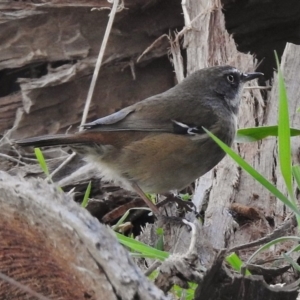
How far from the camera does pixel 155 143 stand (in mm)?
4090

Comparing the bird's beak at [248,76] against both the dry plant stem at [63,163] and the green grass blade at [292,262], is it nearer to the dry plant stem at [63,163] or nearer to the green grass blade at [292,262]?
the dry plant stem at [63,163]

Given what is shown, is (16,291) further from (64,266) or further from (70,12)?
(70,12)

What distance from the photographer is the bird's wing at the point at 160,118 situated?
407cm

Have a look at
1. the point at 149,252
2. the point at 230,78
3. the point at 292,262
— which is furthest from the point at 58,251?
the point at 230,78

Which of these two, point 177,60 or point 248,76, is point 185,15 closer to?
point 177,60

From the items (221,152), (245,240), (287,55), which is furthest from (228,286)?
(287,55)

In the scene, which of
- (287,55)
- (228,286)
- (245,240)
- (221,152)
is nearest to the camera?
(228,286)

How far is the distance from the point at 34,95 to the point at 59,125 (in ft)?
0.88

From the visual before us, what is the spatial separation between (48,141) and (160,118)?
69 centimetres

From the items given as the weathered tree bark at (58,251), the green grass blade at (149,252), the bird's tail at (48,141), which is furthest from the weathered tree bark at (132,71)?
the weathered tree bark at (58,251)

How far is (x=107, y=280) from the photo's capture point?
79.4 inches

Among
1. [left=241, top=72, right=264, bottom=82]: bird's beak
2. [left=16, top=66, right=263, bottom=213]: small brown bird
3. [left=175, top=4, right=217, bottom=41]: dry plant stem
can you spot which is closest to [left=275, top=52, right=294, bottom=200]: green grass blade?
[left=16, top=66, right=263, bottom=213]: small brown bird

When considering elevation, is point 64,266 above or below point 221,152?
above

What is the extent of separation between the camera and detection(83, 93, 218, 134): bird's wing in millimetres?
4074
